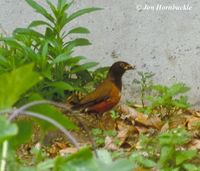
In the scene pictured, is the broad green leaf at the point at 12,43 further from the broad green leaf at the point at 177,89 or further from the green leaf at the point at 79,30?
the broad green leaf at the point at 177,89

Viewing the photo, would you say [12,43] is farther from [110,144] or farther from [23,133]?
[23,133]

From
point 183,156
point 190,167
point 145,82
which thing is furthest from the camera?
point 145,82

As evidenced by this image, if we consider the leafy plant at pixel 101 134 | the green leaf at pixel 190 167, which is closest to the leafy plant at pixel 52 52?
the leafy plant at pixel 101 134

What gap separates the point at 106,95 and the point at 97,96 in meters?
0.07

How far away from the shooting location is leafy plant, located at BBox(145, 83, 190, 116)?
16.6 ft

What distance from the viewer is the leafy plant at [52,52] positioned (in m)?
5.02

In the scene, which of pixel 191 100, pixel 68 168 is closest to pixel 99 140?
pixel 191 100

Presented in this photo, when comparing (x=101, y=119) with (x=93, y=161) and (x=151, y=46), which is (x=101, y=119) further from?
(x=93, y=161)

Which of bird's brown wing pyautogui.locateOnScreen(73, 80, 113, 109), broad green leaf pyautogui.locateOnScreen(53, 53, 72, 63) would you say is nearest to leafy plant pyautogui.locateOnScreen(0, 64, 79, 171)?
broad green leaf pyautogui.locateOnScreen(53, 53, 72, 63)

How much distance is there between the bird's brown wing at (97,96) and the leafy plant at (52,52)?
0.31 ft

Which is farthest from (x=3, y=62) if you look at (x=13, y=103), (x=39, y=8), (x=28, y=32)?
(x=13, y=103)

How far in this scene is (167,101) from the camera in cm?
509

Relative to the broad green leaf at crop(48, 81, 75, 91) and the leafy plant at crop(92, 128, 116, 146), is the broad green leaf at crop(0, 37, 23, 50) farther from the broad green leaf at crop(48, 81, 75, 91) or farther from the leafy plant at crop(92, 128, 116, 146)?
the leafy plant at crop(92, 128, 116, 146)

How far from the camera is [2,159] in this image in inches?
61.7
